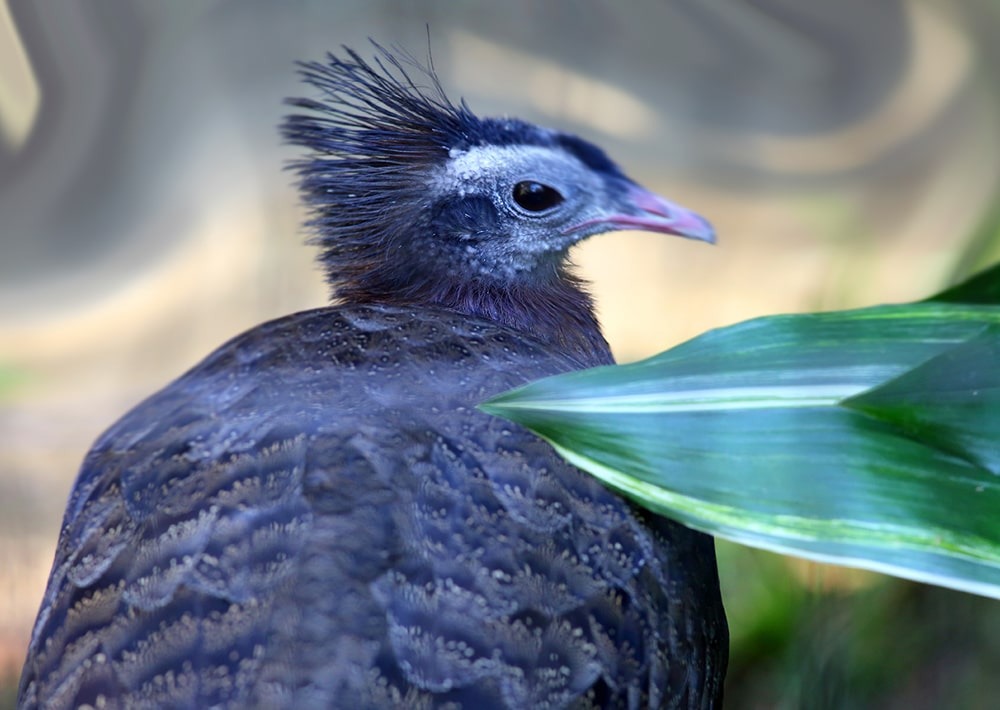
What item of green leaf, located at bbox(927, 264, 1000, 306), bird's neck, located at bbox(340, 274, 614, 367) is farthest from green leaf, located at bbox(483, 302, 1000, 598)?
bird's neck, located at bbox(340, 274, 614, 367)

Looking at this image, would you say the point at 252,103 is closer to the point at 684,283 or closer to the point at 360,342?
the point at 360,342

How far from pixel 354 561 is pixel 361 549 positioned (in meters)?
0.02

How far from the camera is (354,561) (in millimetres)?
984

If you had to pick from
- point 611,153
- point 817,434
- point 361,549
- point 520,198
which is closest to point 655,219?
point 611,153

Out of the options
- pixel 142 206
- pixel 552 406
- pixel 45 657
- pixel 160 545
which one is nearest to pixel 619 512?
pixel 552 406

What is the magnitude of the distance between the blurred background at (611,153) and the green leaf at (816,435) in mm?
502

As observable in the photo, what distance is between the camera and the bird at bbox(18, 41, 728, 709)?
3.16 ft

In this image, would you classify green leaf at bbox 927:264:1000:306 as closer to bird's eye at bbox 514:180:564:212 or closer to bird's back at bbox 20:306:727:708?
bird's back at bbox 20:306:727:708

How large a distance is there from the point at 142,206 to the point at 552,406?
2.46 feet

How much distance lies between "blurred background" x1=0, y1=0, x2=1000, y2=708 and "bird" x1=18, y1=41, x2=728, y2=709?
0.12 m

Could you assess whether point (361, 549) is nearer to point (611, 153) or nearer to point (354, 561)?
point (354, 561)

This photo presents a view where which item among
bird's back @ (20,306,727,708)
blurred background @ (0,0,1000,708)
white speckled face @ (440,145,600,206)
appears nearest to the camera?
bird's back @ (20,306,727,708)

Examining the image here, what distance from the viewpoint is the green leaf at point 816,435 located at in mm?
994

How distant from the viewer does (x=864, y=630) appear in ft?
5.44
